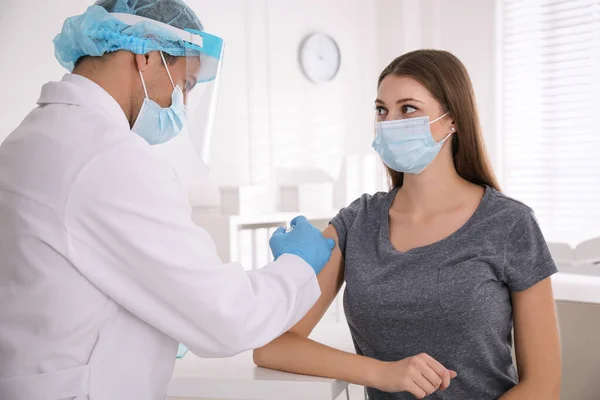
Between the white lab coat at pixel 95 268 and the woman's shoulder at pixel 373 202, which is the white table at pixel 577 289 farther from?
the white lab coat at pixel 95 268

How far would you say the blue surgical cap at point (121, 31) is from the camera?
4.09 feet

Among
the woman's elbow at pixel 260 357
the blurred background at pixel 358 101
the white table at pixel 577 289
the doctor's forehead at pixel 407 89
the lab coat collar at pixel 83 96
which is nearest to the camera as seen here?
the lab coat collar at pixel 83 96

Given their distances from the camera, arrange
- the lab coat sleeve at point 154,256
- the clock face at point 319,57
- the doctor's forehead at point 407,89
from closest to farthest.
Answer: the lab coat sleeve at point 154,256, the doctor's forehead at point 407,89, the clock face at point 319,57

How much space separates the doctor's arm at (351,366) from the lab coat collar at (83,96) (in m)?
0.55

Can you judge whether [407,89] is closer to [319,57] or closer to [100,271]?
[100,271]

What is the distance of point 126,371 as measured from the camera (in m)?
1.15

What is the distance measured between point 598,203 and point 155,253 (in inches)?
137

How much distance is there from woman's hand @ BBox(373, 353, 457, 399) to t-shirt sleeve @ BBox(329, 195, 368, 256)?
15.4 inches

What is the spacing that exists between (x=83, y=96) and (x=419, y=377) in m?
0.79

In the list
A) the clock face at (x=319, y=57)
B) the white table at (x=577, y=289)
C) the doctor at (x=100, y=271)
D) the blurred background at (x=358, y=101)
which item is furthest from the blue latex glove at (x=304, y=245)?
the clock face at (x=319, y=57)

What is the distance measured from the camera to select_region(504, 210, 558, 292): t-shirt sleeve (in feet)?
4.66

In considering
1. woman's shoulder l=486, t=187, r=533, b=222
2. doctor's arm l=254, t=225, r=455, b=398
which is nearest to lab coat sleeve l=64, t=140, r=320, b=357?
doctor's arm l=254, t=225, r=455, b=398

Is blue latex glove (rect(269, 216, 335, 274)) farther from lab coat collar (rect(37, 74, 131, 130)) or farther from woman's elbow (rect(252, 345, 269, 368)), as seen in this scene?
lab coat collar (rect(37, 74, 131, 130))

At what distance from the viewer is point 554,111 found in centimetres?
412
